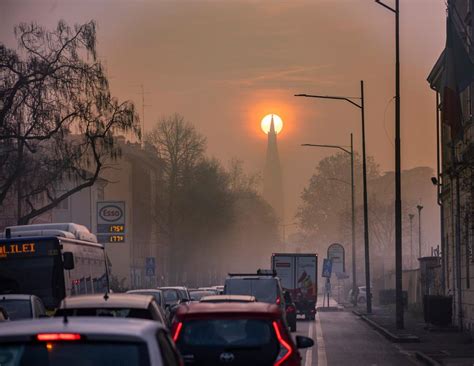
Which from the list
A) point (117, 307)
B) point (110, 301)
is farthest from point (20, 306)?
point (117, 307)

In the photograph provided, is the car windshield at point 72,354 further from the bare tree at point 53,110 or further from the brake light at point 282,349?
the bare tree at point 53,110

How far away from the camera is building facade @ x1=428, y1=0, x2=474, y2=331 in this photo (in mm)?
33138

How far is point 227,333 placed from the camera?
14.4 metres

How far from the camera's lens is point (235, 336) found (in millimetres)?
14281

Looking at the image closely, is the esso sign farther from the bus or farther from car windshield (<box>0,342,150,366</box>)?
car windshield (<box>0,342,150,366</box>)

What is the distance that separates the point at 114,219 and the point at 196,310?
1960 inches

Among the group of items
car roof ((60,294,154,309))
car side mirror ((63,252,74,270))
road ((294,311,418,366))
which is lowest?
road ((294,311,418,366))

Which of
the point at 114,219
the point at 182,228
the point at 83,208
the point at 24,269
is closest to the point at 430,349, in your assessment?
the point at 24,269

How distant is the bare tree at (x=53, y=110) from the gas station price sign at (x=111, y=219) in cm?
1305

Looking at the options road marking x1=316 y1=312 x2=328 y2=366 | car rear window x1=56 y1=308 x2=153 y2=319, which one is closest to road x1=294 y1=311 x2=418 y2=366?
road marking x1=316 y1=312 x2=328 y2=366

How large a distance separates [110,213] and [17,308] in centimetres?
4175

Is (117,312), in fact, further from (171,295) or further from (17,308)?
(171,295)

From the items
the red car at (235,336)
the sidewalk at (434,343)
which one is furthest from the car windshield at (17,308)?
the sidewalk at (434,343)

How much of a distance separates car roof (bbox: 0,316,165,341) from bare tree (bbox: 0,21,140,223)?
120 ft
